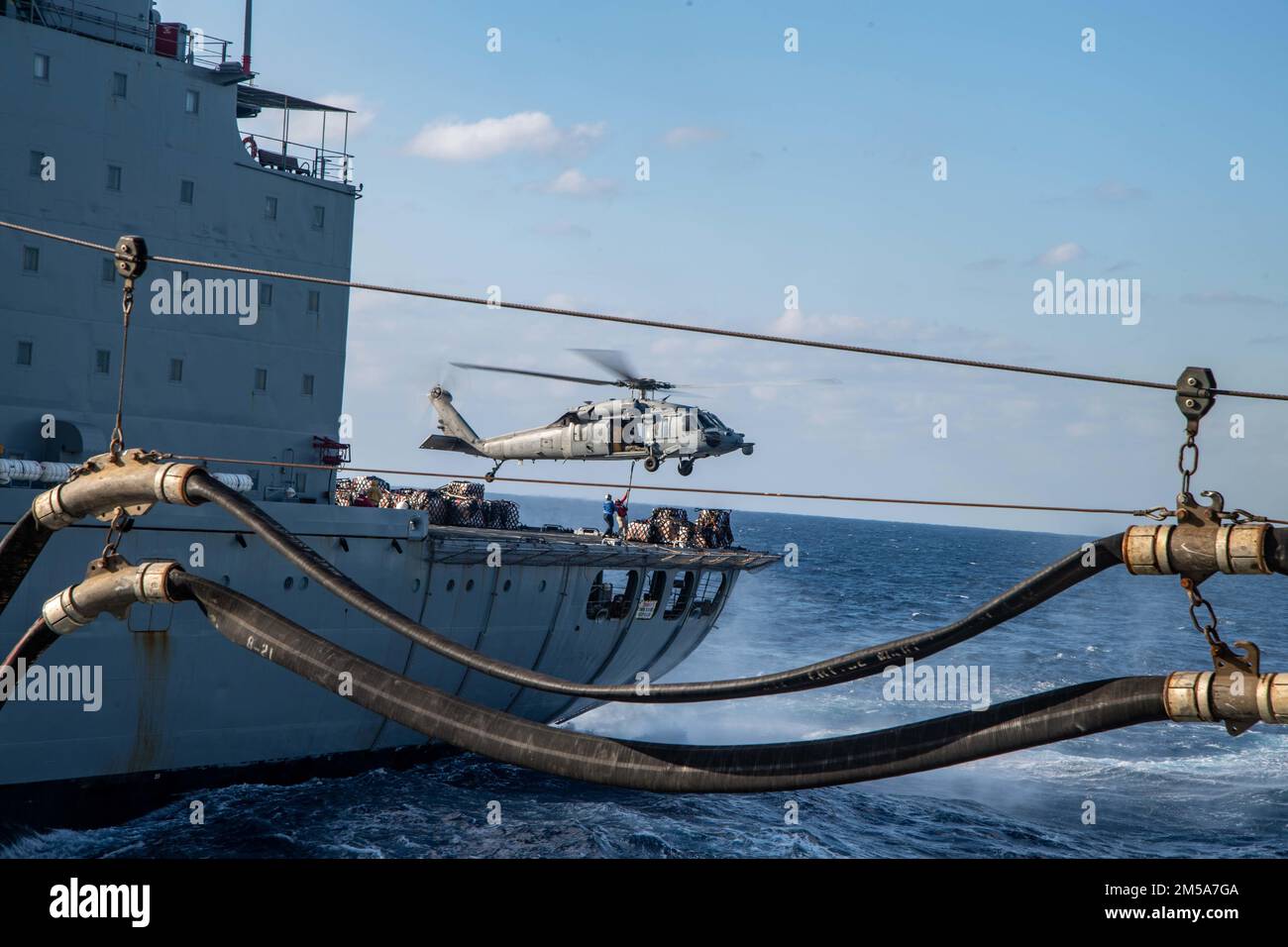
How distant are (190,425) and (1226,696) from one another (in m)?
24.6

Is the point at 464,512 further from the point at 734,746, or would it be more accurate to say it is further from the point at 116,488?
the point at 734,746

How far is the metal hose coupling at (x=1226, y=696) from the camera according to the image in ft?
14.9

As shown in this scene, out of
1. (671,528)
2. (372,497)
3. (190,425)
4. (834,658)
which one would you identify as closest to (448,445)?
(372,497)

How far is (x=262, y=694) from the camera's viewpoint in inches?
907

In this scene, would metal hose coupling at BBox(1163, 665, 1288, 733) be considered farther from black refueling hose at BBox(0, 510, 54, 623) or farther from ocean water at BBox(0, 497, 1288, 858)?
ocean water at BBox(0, 497, 1288, 858)

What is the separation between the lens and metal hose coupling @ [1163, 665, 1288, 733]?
4543 mm

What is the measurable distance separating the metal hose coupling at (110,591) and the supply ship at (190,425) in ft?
48.2

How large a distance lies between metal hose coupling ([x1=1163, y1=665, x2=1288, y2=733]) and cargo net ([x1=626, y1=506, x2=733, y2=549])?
29.3 meters

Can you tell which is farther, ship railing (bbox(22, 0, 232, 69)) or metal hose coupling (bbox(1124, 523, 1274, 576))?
ship railing (bbox(22, 0, 232, 69))

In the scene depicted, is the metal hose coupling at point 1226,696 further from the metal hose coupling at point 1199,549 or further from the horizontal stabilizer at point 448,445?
the horizontal stabilizer at point 448,445

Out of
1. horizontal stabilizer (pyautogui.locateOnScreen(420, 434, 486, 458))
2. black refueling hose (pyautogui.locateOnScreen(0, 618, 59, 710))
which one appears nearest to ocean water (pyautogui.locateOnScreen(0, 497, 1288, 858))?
horizontal stabilizer (pyautogui.locateOnScreen(420, 434, 486, 458))

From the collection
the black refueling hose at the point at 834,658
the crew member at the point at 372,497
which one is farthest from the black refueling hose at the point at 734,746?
the crew member at the point at 372,497
